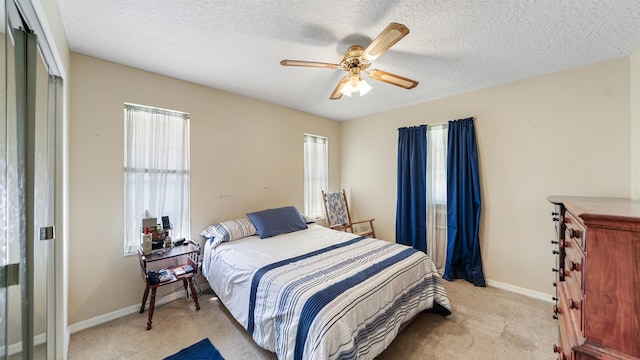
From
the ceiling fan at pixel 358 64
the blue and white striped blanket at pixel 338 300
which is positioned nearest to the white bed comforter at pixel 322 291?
the blue and white striped blanket at pixel 338 300

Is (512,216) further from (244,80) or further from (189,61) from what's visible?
(189,61)

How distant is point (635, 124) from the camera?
2018 millimetres

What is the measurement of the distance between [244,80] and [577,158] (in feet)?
11.9

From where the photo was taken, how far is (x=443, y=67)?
2348mm

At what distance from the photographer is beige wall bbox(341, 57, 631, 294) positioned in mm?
2189

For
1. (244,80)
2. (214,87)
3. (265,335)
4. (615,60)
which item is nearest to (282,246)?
(265,335)

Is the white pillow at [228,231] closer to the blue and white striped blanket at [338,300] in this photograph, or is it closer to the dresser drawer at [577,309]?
the blue and white striped blanket at [338,300]

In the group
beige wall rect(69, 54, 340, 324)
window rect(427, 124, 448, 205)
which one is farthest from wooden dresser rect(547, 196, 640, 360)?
beige wall rect(69, 54, 340, 324)

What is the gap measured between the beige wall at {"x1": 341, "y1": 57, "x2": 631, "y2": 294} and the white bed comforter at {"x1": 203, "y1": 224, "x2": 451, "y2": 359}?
1.32 m

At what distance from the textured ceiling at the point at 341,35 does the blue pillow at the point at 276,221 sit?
1.65m

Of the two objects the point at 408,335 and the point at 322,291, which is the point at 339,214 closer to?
the point at 408,335

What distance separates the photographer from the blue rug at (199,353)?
5.64ft

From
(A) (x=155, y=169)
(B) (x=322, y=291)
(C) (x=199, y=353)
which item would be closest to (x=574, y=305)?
(B) (x=322, y=291)

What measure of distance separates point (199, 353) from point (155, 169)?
5.95 feet
